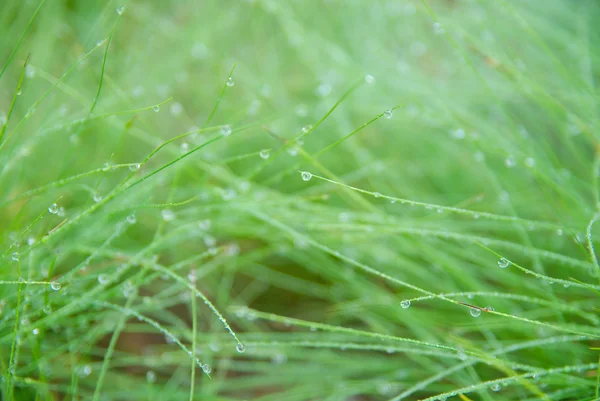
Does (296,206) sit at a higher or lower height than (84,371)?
higher

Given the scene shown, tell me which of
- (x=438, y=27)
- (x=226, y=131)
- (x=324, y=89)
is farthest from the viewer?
(x=324, y=89)

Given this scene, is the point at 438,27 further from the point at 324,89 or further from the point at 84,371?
the point at 84,371

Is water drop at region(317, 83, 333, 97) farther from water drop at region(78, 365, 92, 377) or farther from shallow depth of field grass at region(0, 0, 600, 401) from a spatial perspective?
water drop at region(78, 365, 92, 377)

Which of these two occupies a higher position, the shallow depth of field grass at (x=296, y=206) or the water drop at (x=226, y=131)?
the water drop at (x=226, y=131)

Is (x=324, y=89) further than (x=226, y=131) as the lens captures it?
Yes

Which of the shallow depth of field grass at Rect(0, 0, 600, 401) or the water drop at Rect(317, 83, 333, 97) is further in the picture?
the water drop at Rect(317, 83, 333, 97)

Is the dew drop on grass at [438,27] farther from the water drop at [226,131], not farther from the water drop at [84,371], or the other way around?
the water drop at [84,371]

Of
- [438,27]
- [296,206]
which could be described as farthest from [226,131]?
[438,27]

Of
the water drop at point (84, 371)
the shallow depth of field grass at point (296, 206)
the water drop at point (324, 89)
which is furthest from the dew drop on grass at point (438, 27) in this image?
the water drop at point (84, 371)

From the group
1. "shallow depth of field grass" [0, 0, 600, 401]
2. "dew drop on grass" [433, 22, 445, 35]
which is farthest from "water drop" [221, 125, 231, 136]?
"dew drop on grass" [433, 22, 445, 35]
